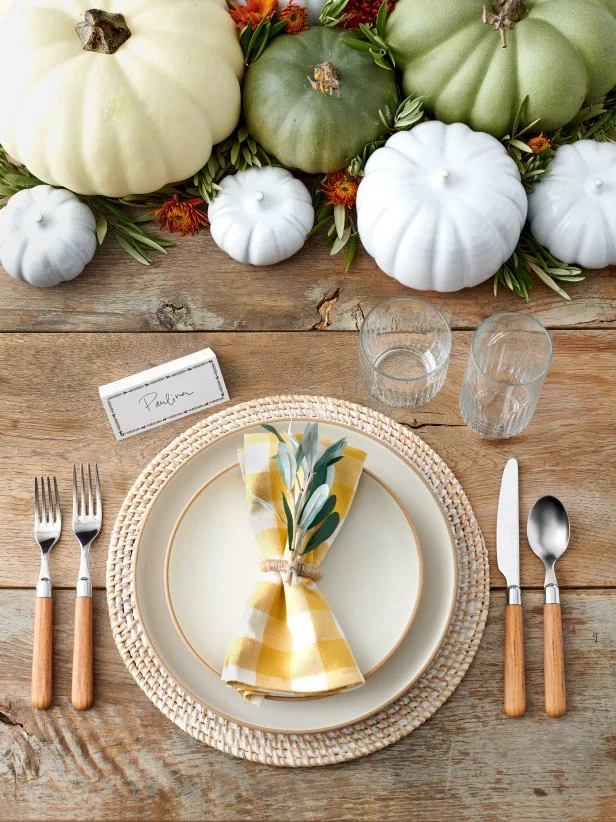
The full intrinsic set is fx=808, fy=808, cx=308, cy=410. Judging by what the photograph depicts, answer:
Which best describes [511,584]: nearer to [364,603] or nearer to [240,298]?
[364,603]

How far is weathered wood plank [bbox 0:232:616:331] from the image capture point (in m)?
1.10

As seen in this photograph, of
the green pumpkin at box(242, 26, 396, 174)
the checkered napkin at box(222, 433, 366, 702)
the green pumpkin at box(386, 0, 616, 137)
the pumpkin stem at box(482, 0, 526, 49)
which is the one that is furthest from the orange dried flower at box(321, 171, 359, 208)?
the checkered napkin at box(222, 433, 366, 702)

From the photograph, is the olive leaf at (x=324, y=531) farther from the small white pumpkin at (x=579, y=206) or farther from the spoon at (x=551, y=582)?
the small white pumpkin at (x=579, y=206)

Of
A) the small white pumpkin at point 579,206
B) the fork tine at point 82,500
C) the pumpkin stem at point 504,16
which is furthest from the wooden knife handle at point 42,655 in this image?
the pumpkin stem at point 504,16

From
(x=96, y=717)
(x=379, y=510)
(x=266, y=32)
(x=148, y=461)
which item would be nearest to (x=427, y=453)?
(x=379, y=510)

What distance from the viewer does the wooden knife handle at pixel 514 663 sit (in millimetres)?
904

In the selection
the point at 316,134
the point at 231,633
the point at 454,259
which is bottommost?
the point at 231,633

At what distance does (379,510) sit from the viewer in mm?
931

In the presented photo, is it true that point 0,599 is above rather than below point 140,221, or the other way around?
below

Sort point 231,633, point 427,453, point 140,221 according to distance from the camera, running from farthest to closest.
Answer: point 140,221 → point 427,453 → point 231,633

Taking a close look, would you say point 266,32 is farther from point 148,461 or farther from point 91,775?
point 91,775

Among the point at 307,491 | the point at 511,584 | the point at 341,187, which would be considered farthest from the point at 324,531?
the point at 341,187

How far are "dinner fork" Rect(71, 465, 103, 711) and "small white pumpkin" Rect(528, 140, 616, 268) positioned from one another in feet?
2.21

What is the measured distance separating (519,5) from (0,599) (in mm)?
988
